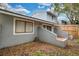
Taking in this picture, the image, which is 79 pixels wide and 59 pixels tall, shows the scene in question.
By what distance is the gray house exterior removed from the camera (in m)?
3.50

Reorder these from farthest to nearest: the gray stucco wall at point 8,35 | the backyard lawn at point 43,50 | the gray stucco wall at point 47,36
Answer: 1. the gray stucco wall at point 47,36
2. the backyard lawn at point 43,50
3. the gray stucco wall at point 8,35

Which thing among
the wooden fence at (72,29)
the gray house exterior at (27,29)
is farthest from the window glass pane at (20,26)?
the wooden fence at (72,29)

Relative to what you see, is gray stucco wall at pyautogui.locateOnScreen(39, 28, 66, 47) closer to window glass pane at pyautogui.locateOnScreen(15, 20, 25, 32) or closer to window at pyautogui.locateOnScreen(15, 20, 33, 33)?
window at pyautogui.locateOnScreen(15, 20, 33, 33)

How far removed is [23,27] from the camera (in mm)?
3693

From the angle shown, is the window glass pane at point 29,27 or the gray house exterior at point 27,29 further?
the window glass pane at point 29,27

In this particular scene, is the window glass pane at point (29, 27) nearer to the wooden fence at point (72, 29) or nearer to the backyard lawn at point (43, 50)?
the backyard lawn at point (43, 50)

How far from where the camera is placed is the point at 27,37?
3.67m

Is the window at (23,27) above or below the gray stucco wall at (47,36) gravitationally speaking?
above

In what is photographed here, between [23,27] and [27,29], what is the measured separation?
0.09 meters

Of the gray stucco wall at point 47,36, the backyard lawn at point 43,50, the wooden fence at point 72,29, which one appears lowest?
the backyard lawn at point 43,50

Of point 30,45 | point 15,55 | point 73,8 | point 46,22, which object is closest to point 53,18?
point 46,22

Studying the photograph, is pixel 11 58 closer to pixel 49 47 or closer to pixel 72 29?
pixel 49 47

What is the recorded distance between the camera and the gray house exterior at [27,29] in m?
3.50

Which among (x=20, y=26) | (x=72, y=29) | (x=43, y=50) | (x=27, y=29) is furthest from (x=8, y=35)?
(x=72, y=29)
